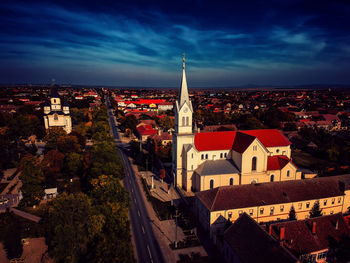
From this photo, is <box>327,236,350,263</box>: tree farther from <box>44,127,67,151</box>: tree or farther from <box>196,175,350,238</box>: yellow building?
<box>44,127,67,151</box>: tree

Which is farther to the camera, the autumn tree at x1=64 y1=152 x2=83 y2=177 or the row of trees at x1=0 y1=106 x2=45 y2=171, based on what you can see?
the row of trees at x1=0 y1=106 x2=45 y2=171

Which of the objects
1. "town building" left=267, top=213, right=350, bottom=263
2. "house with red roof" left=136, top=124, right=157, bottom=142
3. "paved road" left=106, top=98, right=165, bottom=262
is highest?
"house with red roof" left=136, top=124, right=157, bottom=142

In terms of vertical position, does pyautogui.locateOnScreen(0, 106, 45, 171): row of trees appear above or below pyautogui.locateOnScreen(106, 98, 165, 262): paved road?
above

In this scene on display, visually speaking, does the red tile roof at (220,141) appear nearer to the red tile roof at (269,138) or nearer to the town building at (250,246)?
the red tile roof at (269,138)

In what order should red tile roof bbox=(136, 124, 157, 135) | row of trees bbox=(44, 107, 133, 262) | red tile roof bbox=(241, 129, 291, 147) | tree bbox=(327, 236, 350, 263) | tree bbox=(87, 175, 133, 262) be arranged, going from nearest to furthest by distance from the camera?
1. tree bbox=(87, 175, 133, 262)
2. row of trees bbox=(44, 107, 133, 262)
3. tree bbox=(327, 236, 350, 263)
4. red tile roof bbox=(241, 129, 291, 147)
5. red tile roof bbox=(136, 124, 157, 135)

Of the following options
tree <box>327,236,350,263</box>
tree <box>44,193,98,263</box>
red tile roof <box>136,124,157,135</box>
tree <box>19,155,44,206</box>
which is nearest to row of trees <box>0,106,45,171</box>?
tree <box>19,155,44,206</box>

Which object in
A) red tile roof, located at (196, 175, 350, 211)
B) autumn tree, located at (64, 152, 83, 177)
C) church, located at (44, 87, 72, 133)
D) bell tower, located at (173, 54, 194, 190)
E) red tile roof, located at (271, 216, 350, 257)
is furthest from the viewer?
church, located at (44, 87, 72, 133)

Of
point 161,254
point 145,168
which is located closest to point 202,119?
point 145,168
